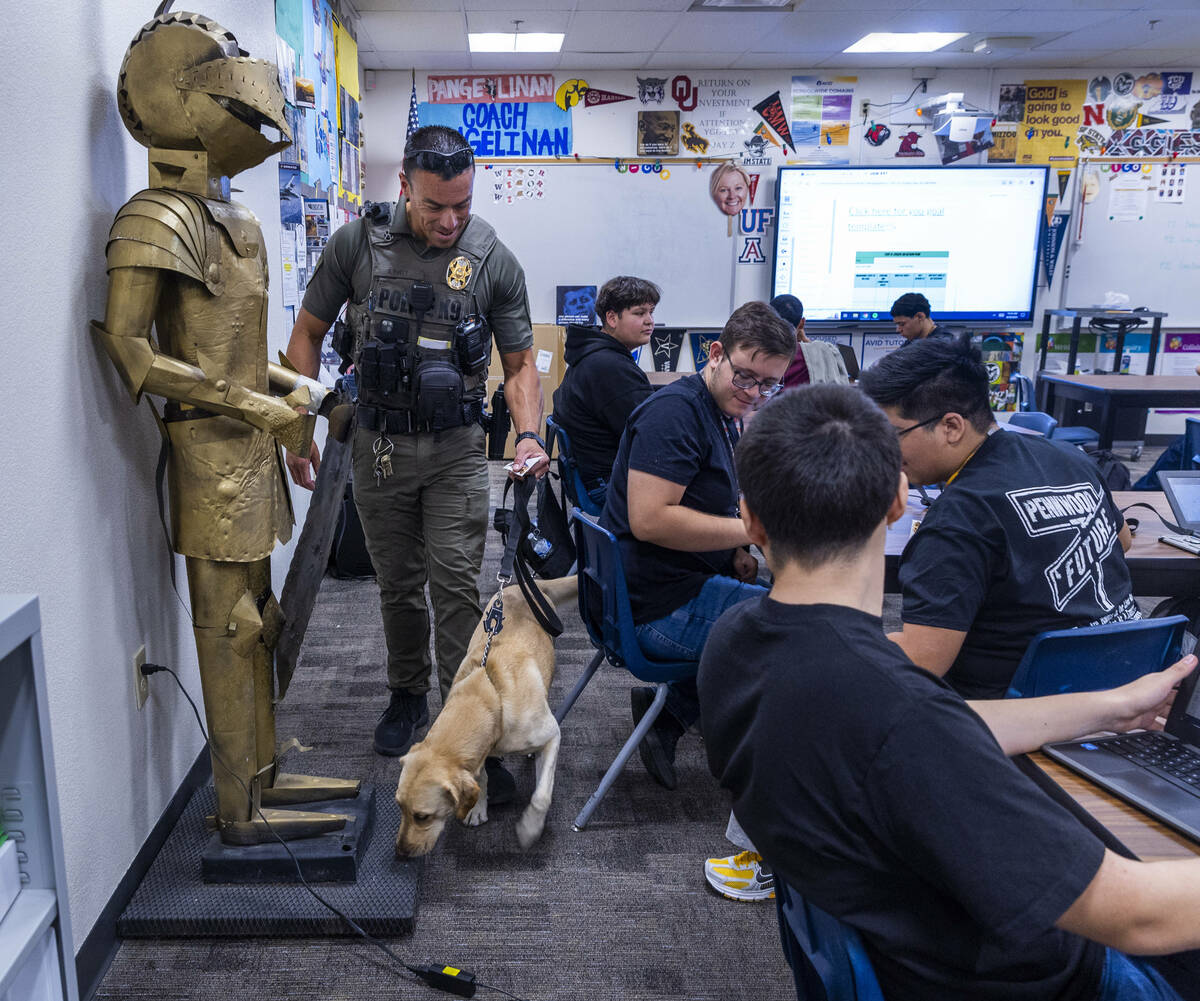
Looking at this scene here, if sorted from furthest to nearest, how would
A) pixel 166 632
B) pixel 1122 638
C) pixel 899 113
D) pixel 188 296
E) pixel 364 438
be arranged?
pixel 899 113 → pixel 364 438 → pixel 166 632 → pixel 188 296 → pixel 1122 638

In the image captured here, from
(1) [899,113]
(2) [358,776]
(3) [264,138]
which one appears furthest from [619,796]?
(1) [899,113]

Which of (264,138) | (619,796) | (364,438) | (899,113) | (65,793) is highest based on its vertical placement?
(899,113)

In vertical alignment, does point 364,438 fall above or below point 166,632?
above

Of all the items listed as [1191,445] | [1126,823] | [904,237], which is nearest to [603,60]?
[904,237]

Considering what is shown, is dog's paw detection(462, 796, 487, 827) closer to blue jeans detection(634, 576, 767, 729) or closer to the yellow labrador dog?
the yellow labrador dog

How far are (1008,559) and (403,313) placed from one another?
5.18 ft

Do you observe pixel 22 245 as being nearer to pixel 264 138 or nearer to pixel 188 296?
pixel 188 296

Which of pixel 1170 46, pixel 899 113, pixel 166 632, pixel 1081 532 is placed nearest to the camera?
pixel 1081 532

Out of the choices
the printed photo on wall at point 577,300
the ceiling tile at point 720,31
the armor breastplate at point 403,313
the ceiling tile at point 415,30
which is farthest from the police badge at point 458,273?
the printed photo on wall at point 577,300

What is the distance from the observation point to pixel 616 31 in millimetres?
5477

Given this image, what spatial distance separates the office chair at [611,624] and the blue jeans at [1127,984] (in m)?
1.27

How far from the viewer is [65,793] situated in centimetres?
155

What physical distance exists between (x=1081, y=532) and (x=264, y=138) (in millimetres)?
1671

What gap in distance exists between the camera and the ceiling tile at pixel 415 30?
16.8 feet
